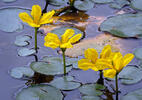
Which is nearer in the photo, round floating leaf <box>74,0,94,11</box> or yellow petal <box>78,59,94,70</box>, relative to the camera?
yellow petal <box>78,59,94,70</box>

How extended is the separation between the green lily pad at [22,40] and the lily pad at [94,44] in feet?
0.73

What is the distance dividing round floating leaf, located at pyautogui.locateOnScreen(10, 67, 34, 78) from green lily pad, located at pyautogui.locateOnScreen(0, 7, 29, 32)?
362 millimetres

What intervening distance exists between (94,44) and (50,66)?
0.95 ft

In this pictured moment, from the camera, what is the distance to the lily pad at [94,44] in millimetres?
1618

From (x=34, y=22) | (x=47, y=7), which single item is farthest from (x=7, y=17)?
(x=34, y=22)

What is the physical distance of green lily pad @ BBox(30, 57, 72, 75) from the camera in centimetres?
148

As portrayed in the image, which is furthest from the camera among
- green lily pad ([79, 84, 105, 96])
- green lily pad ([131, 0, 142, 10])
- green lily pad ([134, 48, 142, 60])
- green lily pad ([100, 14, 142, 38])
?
green lily pad ([131, 0, 142, 10])

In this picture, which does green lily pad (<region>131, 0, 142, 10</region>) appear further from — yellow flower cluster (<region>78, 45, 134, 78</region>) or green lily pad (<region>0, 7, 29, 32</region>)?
yellow flower cluster (<region>78, 45, 134, 78</region>)

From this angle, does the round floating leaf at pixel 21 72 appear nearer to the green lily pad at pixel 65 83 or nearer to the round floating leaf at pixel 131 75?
the green lily pad at pixel 65 83

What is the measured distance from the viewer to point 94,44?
66.0 inches

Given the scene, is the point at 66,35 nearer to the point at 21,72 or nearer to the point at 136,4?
the point at 21,72

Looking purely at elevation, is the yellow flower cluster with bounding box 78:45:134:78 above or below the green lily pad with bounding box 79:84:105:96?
above

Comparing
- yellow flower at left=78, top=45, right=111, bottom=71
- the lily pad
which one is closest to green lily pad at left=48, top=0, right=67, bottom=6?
the lily pad

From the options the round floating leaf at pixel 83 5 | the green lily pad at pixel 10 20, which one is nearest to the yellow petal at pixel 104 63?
the green lily pad at pixel 10 20
